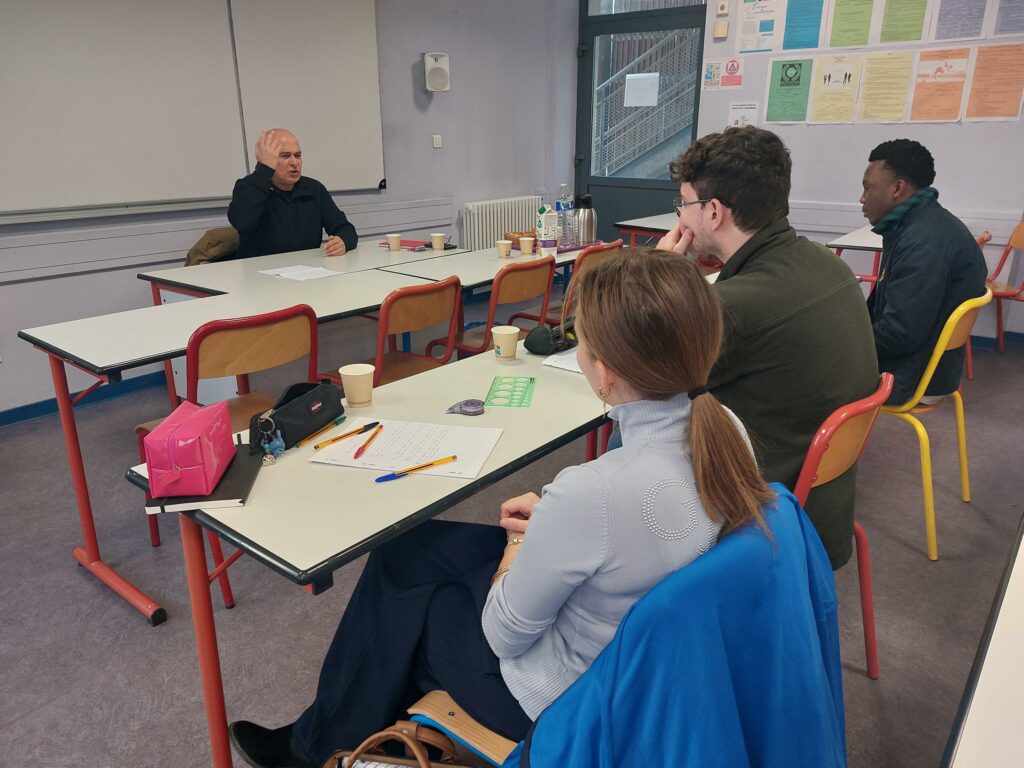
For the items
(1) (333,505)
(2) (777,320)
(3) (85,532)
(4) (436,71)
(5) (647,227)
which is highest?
(4) (436,71)

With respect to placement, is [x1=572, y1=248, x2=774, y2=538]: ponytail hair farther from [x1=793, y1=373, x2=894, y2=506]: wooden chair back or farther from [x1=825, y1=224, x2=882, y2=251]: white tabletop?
[x1=825, y1=224, x2=882, y2=251]: white tabletop

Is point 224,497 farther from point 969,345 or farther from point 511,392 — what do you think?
point 969,345

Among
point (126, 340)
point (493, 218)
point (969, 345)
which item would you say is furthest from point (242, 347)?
point (969, 345)

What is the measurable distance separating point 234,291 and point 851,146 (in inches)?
161

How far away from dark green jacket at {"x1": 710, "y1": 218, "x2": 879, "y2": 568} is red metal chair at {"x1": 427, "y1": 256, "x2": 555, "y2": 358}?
1.31 m

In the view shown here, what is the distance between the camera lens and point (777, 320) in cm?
136

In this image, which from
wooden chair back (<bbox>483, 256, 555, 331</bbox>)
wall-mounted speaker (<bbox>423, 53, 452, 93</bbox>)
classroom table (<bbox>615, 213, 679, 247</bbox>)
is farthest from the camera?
wall-mounted speaker (<bbox>423, 53, 452, 93</bbox>)

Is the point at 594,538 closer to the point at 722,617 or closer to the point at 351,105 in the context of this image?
the point at 722,617

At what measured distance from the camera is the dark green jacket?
53.8 inches

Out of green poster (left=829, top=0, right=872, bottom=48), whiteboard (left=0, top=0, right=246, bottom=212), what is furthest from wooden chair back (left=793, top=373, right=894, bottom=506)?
green poster (left=829, top=0, right=872, bottom=48)

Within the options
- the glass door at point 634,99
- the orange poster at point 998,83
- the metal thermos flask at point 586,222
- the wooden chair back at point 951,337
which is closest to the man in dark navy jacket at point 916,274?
the wooden chair back at point 951,337

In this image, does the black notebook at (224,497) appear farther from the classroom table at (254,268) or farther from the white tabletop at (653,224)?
the white tabletop at (653,224)

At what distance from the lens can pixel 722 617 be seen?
754mm

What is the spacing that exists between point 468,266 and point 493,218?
247cm
